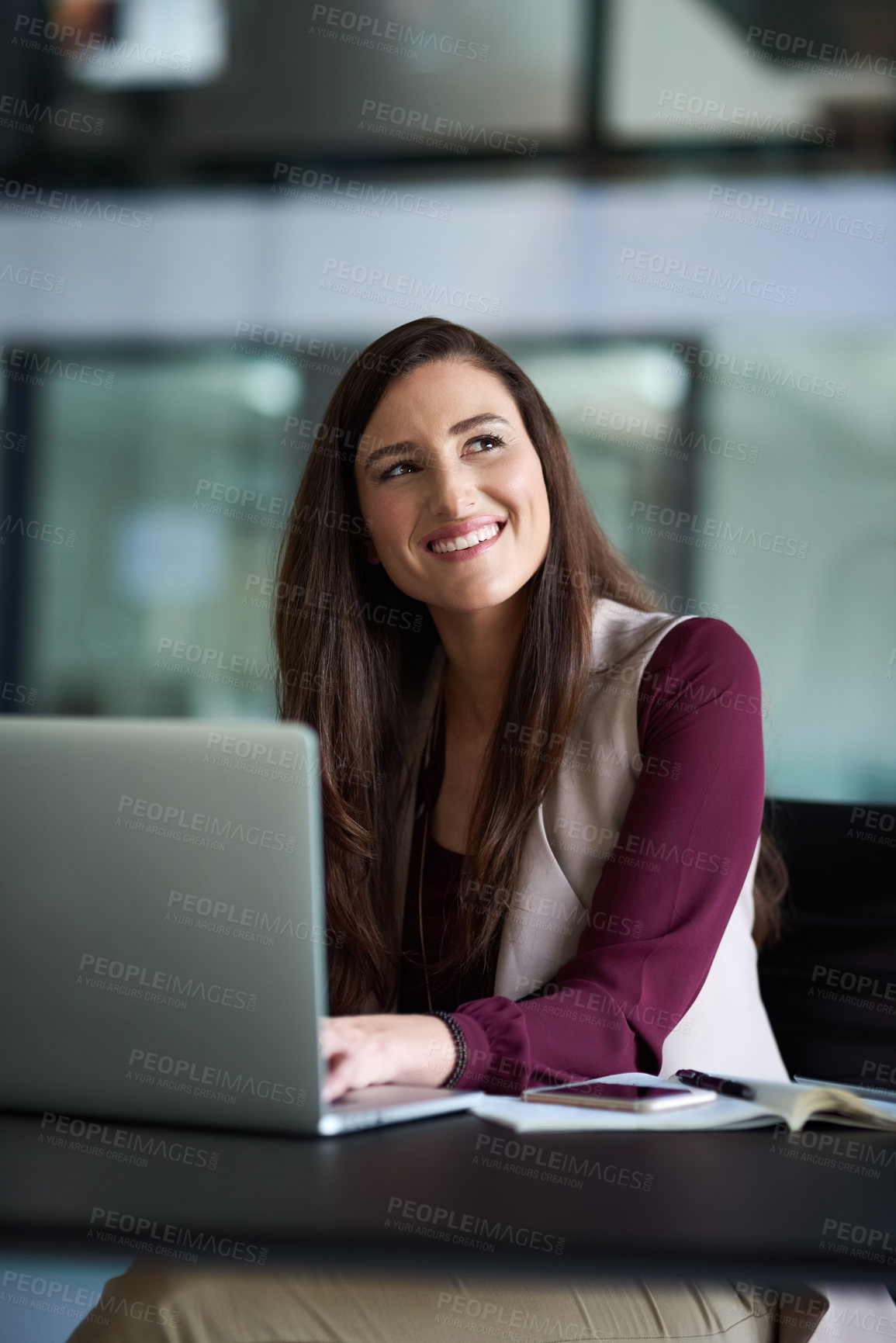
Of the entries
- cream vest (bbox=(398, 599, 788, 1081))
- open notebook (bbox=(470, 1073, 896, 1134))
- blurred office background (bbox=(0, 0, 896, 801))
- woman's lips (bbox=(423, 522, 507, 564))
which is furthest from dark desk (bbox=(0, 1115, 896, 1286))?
blurred office background (bbox=(0, 0, 896, 801))

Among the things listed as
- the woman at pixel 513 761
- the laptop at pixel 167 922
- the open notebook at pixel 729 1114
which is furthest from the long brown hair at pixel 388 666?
the laptop at pixel 167 922

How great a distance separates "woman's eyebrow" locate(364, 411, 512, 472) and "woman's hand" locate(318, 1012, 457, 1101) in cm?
87

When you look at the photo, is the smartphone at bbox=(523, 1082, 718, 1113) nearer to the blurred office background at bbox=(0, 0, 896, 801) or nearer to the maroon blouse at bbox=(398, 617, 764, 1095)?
the maroon blouse at bbox=(398, 617, 764, 1095)

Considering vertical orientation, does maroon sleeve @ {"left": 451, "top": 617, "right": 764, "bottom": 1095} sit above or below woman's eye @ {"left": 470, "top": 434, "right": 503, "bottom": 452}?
below

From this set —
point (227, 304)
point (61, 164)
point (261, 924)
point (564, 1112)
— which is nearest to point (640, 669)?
point (564, 1112)

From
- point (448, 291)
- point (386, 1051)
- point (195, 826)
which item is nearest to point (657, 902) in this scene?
point (386, 1051)

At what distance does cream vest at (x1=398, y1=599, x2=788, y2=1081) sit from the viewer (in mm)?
1477

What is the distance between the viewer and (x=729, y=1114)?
945 millimetres

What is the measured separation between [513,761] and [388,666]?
1.05 feet

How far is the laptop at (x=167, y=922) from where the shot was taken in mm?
838

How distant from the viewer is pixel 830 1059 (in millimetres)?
1544

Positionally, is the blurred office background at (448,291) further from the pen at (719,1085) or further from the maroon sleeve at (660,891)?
the pen at (719,1085)

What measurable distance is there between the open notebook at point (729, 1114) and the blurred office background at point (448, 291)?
2.92m

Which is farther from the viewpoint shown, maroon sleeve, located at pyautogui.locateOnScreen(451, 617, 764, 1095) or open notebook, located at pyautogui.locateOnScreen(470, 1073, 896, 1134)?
maroon sleeve, located at pyautogui.locateOnScreen(451, 617, 764, 1095)
